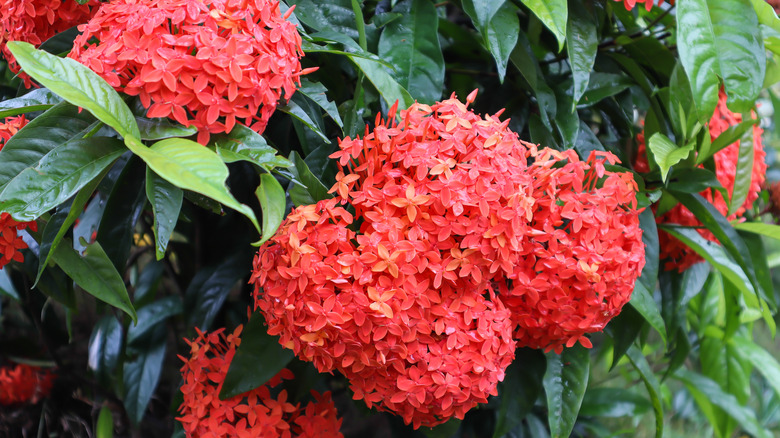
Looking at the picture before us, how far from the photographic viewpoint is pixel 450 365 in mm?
614

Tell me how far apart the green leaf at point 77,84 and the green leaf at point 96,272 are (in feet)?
0.62

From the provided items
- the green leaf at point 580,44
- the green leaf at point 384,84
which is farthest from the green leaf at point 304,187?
the green leaf at point 580,44

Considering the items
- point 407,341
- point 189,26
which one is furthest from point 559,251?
point 189,26

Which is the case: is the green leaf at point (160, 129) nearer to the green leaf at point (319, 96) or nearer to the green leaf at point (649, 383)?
the green leaf at point (319, 96)

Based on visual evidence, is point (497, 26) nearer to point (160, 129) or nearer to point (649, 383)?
point (160, 129)

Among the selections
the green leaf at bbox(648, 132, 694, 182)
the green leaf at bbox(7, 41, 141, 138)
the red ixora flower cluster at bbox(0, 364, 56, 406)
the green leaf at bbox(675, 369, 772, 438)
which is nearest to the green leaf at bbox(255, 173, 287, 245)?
the green leaf at bbox(7, 41, 141, 138)

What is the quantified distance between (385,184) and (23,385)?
4.04 ft

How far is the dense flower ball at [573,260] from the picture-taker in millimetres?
663

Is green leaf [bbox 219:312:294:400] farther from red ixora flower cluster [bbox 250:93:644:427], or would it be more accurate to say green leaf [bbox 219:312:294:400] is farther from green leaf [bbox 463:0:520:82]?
green leaf [bbox 463:0:520:82]

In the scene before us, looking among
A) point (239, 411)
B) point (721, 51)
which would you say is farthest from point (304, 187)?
point (721, 51)

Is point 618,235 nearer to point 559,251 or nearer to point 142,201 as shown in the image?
point 559,251

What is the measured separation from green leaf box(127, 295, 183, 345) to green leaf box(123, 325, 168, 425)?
1 centimetres

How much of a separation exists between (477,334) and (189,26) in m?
0.43

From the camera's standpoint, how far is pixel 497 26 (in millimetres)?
782
